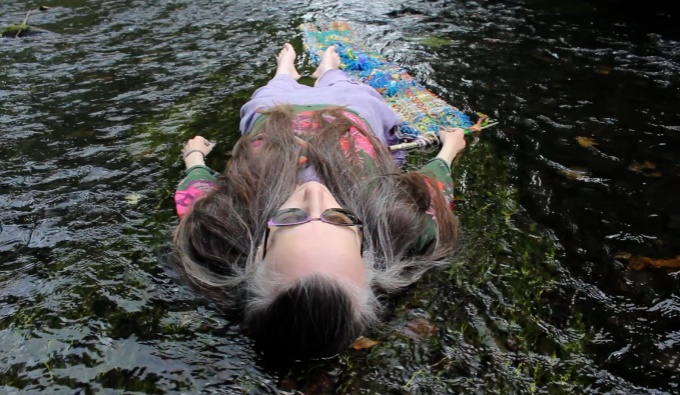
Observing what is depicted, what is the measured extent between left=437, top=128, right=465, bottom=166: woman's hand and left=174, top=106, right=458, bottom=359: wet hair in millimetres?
693

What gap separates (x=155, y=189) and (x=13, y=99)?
8.58ft

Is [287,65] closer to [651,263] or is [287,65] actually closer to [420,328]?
[420,328]

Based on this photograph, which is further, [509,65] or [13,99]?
[509,65]

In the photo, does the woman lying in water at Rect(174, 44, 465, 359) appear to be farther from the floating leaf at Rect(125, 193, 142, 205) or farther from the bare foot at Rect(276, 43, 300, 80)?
the bare foot at Rect(276, 43, 300, 80)

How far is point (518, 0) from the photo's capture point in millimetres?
8562

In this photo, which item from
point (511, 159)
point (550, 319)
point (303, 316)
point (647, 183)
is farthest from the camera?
point (511, 159)

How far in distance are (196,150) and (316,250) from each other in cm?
210

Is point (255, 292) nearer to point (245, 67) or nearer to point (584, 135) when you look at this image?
point (584, 135)

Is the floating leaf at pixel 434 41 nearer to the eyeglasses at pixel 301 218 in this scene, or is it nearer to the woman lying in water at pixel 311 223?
the woman lying in water at pixel 311 223

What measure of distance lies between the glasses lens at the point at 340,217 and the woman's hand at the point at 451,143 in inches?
61.5

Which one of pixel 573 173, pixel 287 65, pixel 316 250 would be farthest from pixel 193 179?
pixel 573 173

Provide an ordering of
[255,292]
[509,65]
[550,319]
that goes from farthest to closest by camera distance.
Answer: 1. [509,65]
2. [550,319]
3. [255,292]

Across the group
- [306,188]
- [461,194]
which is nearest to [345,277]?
[306,188]

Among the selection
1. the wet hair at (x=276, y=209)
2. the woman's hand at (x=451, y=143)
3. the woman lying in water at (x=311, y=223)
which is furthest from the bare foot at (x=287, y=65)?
the wet hair at (x=276, y=209)
